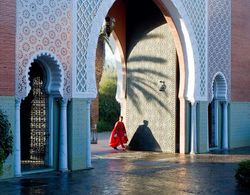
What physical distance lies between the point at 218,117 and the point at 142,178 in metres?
6.71

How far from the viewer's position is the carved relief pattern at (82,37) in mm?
10391

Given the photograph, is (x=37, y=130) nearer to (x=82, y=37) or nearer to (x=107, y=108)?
(x=82, y=37)

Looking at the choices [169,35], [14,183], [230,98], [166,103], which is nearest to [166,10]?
[169,35]

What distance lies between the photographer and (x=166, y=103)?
14.3m

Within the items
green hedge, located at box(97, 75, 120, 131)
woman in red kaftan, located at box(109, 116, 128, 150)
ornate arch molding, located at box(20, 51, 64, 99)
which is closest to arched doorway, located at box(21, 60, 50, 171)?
ornate arch molding, located at box(20, 51, 64, 99)

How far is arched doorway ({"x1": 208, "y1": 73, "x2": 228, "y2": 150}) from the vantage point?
1523cm

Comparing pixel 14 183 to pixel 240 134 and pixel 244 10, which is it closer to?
pixel 240 134

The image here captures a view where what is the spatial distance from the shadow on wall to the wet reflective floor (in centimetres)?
176

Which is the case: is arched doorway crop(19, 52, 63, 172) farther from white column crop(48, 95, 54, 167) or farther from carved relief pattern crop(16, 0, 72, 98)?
carved relief pattern crop(16, 0, 72, 98)

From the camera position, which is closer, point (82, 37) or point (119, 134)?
point (82, 37)

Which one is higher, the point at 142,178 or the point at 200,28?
the point at 200,28

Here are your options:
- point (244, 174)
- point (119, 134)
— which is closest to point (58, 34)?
point (244, 174)

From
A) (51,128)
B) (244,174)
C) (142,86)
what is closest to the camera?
(244,174)

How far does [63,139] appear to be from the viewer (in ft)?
33.2
